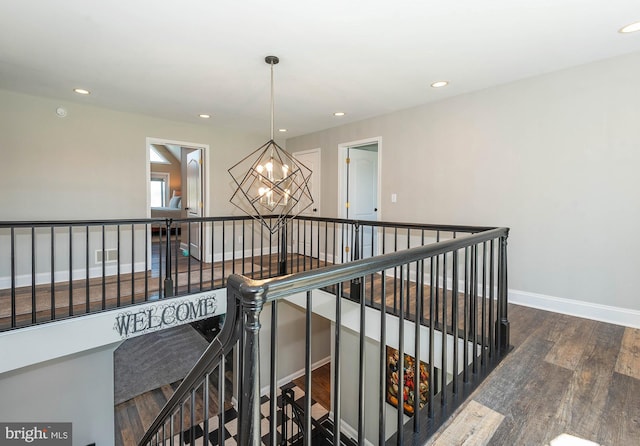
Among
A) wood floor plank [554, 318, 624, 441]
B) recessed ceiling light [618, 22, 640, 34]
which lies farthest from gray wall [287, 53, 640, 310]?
wood floor plank [554, 318, 624, 441]

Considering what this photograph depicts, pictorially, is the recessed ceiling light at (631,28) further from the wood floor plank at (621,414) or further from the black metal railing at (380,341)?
the wood floor plank at (621,414)

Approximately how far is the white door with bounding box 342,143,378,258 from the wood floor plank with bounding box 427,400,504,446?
363cm

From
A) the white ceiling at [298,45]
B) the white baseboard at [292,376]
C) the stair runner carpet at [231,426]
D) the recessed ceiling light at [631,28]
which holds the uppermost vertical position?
the white ceiling at [298,45]

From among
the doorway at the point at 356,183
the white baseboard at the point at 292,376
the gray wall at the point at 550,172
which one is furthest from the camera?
the doorway at the point at 356,183

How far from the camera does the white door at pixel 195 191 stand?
559 centimetres

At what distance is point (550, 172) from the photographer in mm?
3135

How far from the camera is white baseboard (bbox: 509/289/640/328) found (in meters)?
2.79

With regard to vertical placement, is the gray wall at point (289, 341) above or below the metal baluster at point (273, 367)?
below

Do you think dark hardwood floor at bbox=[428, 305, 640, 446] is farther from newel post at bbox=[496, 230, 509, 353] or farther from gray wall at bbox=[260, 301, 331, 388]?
gray wall at bbox=[260, 301, 331, 388]

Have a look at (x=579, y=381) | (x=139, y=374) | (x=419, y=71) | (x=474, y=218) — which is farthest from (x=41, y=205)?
(x=579, y=381)

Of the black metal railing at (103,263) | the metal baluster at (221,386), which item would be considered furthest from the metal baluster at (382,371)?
the black metal railing at (103,263)

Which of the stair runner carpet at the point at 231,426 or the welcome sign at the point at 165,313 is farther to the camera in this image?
the stair runner carpet at the point at 231,426

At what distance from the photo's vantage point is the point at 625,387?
6.21 feet

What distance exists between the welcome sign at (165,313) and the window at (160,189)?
7.77 m
